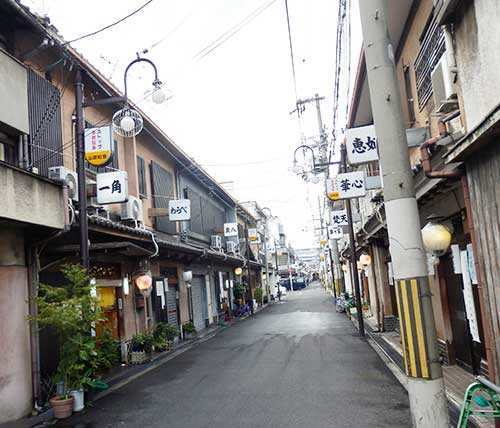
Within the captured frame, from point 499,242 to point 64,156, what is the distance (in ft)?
35.4

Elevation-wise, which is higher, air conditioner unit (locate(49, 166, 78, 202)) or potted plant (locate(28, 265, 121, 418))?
air conditioner unit (locate(49, 166, 78, 202))

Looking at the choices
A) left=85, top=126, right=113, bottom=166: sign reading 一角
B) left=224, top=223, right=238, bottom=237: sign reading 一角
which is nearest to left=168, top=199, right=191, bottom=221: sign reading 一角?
left=85, top=126, right=113, bottom=166: sign reading 一角

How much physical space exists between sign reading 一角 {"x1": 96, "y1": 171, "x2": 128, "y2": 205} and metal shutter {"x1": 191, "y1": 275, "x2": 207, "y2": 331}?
509 inches

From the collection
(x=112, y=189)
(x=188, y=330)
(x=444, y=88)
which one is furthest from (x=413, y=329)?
(x=188, y=330)

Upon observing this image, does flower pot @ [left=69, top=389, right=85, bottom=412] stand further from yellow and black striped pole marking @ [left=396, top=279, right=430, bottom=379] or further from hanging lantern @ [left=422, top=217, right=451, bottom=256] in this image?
hanging lantern @ [left=422, top=217, right=451, bottom=256]

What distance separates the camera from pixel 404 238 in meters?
5.09

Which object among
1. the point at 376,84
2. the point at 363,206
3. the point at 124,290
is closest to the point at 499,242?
the point at 376,84

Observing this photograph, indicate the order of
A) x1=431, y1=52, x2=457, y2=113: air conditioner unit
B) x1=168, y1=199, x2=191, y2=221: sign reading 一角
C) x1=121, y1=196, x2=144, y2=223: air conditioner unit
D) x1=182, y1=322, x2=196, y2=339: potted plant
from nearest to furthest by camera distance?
1. x1=431, y1=52, x2=457, y2=113: air conditioner unit
2. x1=121, y1=196, x2=144, y2=223: air conditioner unit
3. x1=168, y1=199, x2=191, y2=221: sign reading 一角
4. x1=182, y1=322, x2=196, y2=339: potted plant

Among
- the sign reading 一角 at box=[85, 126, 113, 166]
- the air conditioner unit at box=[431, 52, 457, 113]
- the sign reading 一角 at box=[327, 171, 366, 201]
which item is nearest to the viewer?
the air conditioner unit at box=[431, 52, 457, 113]

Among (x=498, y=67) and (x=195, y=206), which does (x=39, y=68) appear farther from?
(x=195, y=206)

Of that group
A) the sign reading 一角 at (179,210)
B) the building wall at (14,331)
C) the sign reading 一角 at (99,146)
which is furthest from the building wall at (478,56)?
the sign reading 一角 at (179,210)

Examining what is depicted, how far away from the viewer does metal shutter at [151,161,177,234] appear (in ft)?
64.7

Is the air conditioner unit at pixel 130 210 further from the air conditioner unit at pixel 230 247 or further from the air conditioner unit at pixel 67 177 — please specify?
the air conditioner unit at pixel 230 247

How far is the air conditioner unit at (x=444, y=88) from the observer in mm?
7031
